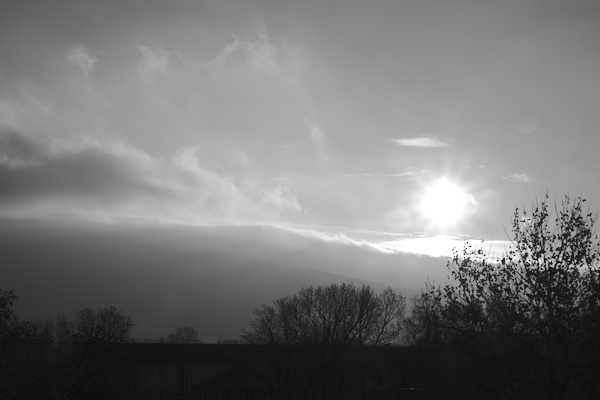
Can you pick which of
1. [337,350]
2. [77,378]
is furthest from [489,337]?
[337,350]

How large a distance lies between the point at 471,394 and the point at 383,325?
40410 millimetres

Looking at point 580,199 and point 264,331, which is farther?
point 264,331

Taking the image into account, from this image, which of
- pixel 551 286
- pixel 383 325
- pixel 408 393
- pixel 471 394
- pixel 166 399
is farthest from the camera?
pixel 166 399

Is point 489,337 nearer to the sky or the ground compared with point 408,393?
nearer to the sky

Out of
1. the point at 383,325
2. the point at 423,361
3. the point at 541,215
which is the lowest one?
the point at 423,361

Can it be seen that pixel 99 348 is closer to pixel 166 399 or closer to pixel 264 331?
pixel 264 331

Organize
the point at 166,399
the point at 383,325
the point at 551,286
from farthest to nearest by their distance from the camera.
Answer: the point at 166,399, the point at 383,325, the point at 551,286

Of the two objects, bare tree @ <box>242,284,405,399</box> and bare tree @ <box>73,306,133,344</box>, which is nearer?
bare tree @ <box>73,306,133,344</box>

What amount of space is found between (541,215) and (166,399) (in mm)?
76591

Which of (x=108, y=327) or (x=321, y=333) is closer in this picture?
(x=108, y=327)

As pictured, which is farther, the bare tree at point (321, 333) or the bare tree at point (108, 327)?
the bare tree at point (321, 333)

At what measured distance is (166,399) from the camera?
8450 cm

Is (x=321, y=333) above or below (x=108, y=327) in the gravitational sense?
below

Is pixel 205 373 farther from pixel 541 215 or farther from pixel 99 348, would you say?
pixel 541 215
